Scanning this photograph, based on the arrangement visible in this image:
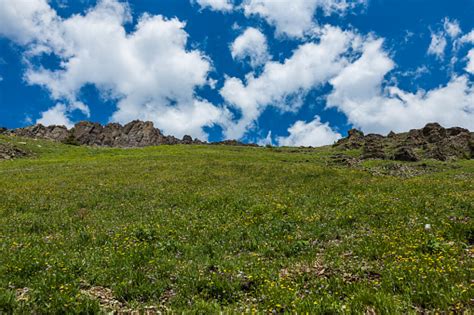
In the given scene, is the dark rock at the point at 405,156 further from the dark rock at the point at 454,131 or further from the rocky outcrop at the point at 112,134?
the rocky outcrop at the point at 112,134

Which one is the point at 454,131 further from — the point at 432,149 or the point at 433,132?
the point at 432,149

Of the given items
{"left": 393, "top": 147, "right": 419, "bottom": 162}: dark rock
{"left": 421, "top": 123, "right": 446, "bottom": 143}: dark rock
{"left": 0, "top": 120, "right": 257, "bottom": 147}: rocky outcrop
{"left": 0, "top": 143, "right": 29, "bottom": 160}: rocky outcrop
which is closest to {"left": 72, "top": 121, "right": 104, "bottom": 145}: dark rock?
{"left": 0, "top": 120, "right": 257, "bottom": 147}: rocky outcrop

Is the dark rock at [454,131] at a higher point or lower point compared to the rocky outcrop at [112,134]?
lower

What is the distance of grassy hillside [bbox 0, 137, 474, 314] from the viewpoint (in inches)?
320

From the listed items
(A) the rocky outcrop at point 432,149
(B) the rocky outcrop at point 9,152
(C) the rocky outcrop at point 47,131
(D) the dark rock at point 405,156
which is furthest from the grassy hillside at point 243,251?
(C) the rocky outcrop at point 47,131

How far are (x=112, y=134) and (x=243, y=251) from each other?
183989 millimetres

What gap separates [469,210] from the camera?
15.1 meters

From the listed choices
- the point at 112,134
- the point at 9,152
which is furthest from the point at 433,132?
the point at 112,134

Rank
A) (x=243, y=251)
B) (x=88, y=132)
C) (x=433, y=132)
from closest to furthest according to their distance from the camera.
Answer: (x=243, y=251) → (x=433, y=132) → (x=88, y=132)

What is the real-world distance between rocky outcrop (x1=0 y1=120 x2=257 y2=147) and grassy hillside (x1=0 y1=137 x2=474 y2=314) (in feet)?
483

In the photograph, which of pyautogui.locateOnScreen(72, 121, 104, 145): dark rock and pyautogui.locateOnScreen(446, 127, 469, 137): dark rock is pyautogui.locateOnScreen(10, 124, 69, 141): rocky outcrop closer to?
pyautogui.locateOnScreen(72, 121, 104, 145): dark rock

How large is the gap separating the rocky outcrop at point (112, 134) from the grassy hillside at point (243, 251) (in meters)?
147

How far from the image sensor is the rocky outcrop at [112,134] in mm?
168875

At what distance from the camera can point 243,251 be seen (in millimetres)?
12492
